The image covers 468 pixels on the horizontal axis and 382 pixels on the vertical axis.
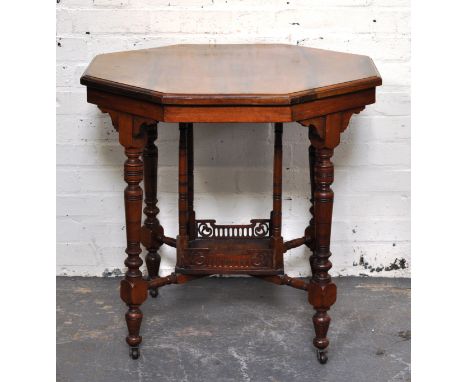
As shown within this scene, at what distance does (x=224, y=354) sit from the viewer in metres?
3.15

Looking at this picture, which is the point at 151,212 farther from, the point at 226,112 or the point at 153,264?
the point at 226,112

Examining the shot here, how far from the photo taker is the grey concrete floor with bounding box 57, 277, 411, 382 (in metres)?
3.03

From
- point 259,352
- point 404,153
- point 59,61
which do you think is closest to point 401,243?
point 404,153

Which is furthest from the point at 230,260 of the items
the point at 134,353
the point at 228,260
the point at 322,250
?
the point at 134,353

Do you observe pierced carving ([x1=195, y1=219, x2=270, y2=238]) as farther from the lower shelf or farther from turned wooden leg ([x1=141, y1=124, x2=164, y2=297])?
turned wooden leg ([x1=141, y1=124, x2=164, y2=297])

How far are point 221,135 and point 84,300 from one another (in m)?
0.88

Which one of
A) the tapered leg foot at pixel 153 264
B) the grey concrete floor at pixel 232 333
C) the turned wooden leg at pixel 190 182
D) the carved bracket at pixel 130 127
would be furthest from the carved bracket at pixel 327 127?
the tapered leg foot at pixel 153 264

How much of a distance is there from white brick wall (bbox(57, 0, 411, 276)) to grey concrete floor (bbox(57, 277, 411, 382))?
199 mm

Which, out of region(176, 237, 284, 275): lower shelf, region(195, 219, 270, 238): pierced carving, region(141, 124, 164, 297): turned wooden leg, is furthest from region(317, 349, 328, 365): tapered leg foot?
region(141, 124, 164, 297): turned wooden leg

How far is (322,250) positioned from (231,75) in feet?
2.18

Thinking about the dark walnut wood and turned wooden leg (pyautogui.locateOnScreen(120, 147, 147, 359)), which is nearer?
the dark walnut wood

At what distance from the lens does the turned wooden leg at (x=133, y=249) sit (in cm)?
292

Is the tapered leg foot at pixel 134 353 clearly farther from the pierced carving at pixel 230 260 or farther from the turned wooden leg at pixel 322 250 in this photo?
the turned wooden leg at pixel 322 250

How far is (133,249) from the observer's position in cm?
303
